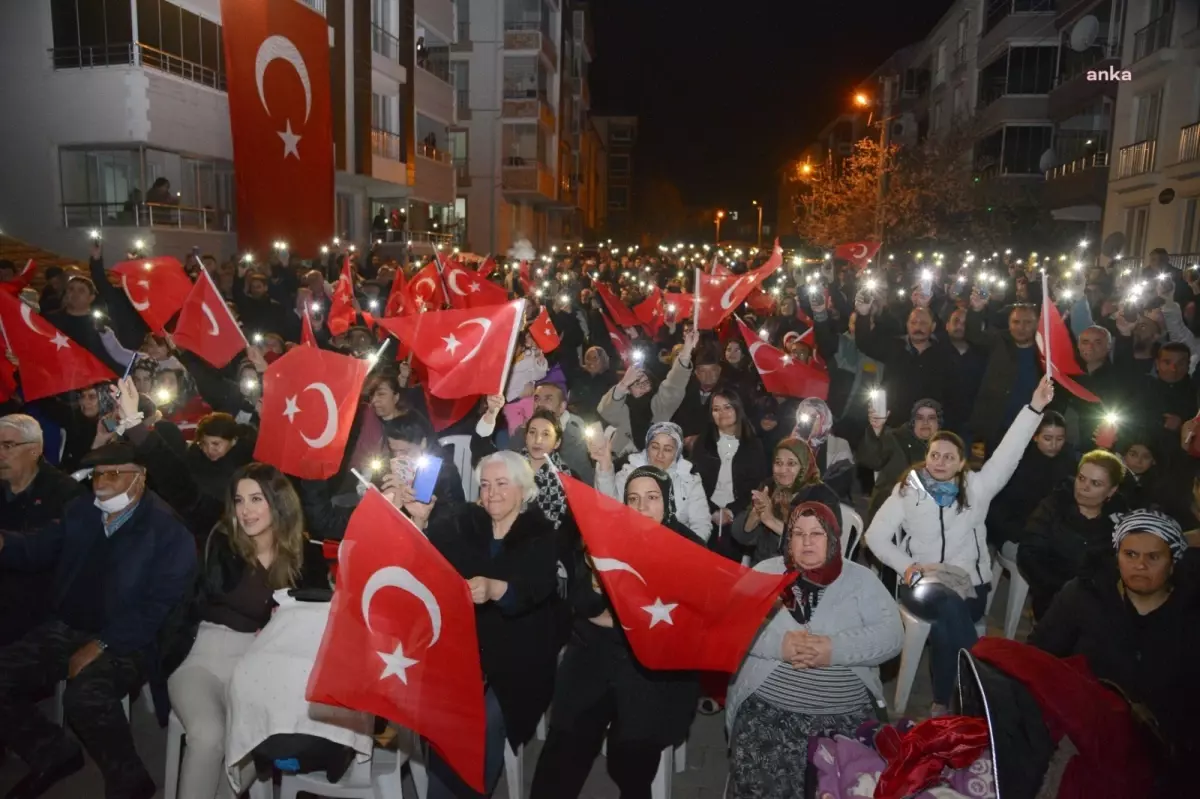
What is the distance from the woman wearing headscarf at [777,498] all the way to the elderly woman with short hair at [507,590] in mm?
1541

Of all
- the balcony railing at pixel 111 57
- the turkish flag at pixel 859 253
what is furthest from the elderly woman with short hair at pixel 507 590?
the balcony railing at pixel 111 57

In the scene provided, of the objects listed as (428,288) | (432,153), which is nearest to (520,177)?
(432,153)

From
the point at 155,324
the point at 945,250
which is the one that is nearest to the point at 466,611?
the point at 155,324

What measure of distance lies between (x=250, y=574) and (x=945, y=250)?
36.1 m

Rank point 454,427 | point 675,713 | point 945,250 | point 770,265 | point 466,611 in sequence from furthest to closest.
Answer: point 945,250 → point 770,265 → point 454,427 → point 675,713 → point 466,611

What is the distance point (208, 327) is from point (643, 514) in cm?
520

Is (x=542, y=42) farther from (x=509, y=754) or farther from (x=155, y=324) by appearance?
(x=509, y=754)

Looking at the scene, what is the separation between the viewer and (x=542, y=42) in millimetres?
44938

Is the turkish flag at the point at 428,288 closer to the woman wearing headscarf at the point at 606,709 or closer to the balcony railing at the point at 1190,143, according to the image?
the woman wearing headscarf at the point at 606,709

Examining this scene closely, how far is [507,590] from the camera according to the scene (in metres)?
4.50

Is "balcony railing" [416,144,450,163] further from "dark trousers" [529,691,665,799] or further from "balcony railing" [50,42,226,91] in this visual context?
"dark trousers" [529,691,665,799]

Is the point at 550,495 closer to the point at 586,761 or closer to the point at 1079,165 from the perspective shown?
the point at 586,761

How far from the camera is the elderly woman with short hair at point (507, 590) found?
4.53 metres

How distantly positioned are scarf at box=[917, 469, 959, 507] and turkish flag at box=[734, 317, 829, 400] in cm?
290
